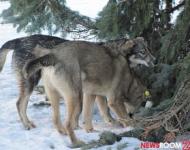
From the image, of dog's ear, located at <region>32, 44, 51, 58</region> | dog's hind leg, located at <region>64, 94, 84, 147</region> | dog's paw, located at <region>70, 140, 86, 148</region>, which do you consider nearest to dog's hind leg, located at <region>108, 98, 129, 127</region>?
dog's hind leg, located at <region>64, 94, 84, 147</region>

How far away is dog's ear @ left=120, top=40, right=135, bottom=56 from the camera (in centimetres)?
813

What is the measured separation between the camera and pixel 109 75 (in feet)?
25.8

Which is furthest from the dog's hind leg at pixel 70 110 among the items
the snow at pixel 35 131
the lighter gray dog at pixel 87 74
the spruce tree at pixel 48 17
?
the spruce tree at pixel 48 17

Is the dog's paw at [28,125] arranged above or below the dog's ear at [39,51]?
below

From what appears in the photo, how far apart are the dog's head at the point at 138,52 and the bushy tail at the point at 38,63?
1.50m

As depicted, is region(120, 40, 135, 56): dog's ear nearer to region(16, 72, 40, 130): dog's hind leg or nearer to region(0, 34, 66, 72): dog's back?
region(0, 34, 66, 72): dog's back

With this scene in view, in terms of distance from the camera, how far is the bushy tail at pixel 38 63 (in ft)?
22.9

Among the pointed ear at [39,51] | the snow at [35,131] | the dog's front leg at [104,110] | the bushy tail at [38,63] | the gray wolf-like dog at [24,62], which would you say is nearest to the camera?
the snow at [35,131]

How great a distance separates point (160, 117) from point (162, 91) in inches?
77.3

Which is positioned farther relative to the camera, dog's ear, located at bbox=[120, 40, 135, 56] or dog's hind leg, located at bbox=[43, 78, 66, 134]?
dog's ear, located at bbox=[120, 40, 135, 56]

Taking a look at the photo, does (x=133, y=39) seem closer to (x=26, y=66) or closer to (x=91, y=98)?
(x=91, y=98)

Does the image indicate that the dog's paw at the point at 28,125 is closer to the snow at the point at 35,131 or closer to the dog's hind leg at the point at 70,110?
the snow at the point at 35,131

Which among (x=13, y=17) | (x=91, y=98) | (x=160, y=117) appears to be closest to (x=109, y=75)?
(x=91, y=98)

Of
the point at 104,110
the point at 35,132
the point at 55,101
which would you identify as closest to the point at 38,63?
the point at 55,101
